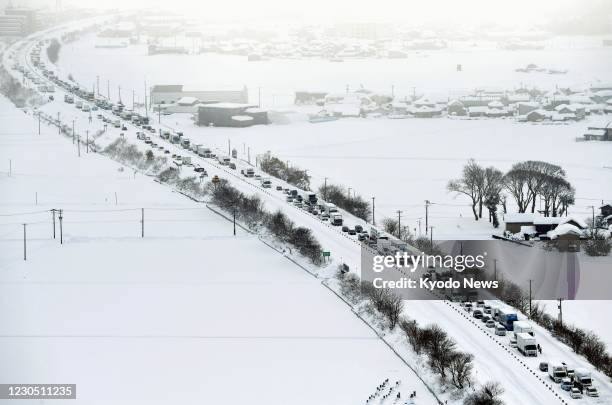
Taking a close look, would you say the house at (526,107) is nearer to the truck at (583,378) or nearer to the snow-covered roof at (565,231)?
the snow-covered roof at (565,231)

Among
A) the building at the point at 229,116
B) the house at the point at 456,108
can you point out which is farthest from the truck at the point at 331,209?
the house at the point at 456,108

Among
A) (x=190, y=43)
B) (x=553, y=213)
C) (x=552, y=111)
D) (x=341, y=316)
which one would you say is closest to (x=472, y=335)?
(x=341, y=316)

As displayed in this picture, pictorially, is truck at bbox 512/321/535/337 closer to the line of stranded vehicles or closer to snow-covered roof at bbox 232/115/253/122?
the line of stranded vehicles

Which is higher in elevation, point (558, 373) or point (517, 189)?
point (517, 189)

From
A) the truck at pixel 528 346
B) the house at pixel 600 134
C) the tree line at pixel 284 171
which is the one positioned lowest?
the truck at pixel 528 346

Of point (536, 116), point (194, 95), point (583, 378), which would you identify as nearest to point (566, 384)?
point (583, 378)

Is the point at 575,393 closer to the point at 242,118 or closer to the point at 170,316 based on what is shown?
the point at 170,316

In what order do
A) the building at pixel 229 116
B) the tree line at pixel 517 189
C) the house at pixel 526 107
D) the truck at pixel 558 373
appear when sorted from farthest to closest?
1. the house at pixel 526 107
2. the building at pixel 229 116
3. the tree line at pixel 517 189
4. the truck at pixel 558 373
